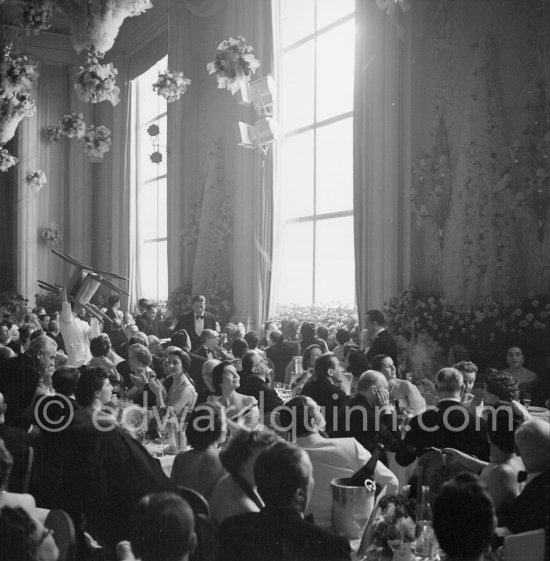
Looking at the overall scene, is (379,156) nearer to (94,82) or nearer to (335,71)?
(335,71)

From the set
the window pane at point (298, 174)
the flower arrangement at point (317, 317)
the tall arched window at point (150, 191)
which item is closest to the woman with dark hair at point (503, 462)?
the flower arrangement at point (317, 317)

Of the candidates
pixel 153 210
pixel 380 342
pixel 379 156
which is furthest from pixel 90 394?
pixel 153 210

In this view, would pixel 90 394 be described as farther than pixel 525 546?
Yes

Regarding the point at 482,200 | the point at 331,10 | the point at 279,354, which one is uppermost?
the point at 331,10

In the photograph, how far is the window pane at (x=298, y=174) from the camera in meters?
10.8

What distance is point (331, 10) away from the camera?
10.1 meters

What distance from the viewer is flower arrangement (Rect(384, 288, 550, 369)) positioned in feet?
20.5

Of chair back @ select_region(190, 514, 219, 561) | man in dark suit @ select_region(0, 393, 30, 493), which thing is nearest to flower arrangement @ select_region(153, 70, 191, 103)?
man in dark suit @ select_region(0, 393, 30, 493)

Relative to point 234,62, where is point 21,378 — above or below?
below

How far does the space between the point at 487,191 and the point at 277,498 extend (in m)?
5.58

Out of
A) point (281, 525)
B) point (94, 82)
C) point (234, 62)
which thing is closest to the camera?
point (281, 525)

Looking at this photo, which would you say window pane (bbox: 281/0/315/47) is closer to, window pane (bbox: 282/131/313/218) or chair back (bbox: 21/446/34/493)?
window pane (bbox: 282/131/313/218)

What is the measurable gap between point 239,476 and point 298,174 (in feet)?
28.8

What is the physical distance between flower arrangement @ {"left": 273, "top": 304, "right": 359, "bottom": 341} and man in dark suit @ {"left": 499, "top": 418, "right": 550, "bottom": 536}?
636cm
